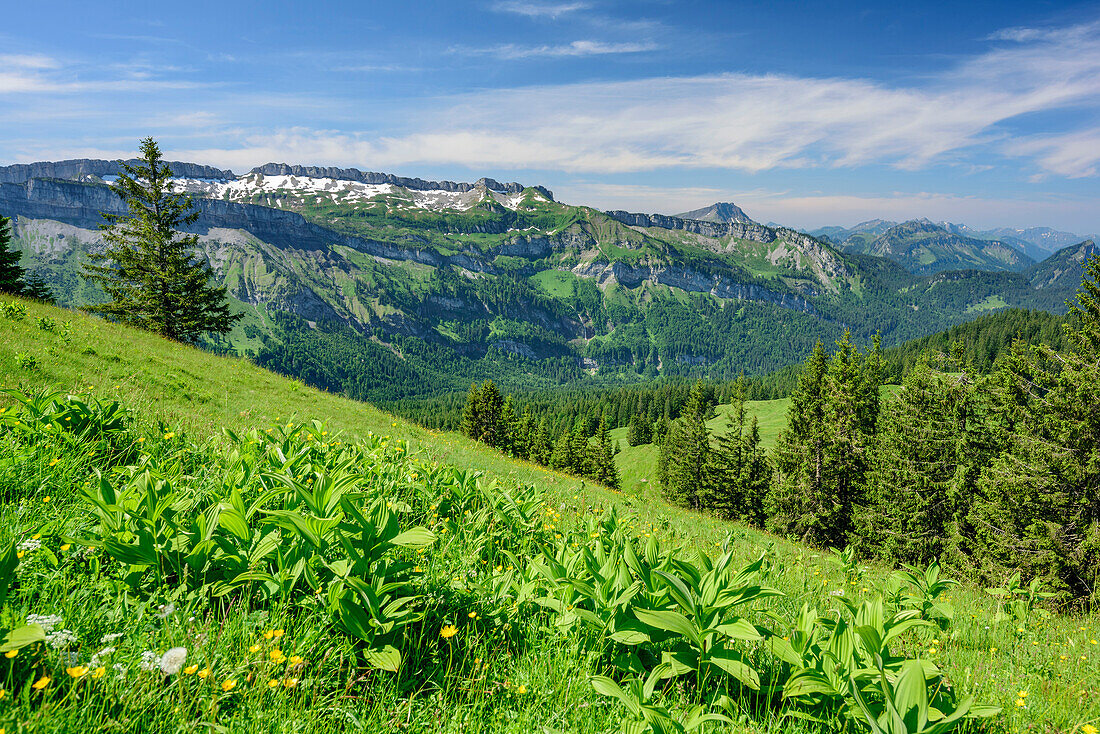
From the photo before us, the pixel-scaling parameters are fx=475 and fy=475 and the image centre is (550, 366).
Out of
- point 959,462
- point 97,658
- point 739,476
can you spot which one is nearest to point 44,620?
point 97,658

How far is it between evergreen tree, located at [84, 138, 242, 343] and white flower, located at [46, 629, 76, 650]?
32244mm

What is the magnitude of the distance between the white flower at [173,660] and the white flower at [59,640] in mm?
482

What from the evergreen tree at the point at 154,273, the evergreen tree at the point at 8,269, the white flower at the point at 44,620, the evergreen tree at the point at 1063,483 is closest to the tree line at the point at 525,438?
the evergreen tree at the point at 154,273

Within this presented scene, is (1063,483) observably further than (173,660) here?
Yes

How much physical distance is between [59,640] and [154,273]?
116 feet

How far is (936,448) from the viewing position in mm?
30484

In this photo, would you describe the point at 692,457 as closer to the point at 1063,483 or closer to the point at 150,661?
the point at 1063,483

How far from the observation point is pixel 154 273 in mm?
29312

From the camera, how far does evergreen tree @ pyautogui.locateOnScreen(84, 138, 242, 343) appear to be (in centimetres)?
2889

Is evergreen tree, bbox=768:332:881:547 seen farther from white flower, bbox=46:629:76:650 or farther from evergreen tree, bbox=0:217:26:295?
evergreen tree, bbox=0:217:26:295

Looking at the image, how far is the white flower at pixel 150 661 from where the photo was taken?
237 cm

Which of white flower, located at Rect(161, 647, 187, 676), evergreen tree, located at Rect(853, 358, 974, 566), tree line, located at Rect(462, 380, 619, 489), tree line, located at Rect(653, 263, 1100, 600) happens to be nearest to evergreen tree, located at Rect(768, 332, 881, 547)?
tree line, located at Rect(653, 263, 1100, 600)

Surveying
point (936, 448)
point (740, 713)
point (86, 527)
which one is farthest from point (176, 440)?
point (936, 448)

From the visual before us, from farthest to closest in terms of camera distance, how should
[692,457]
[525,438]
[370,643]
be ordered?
[525,438] < [692,457] < [370,643]
